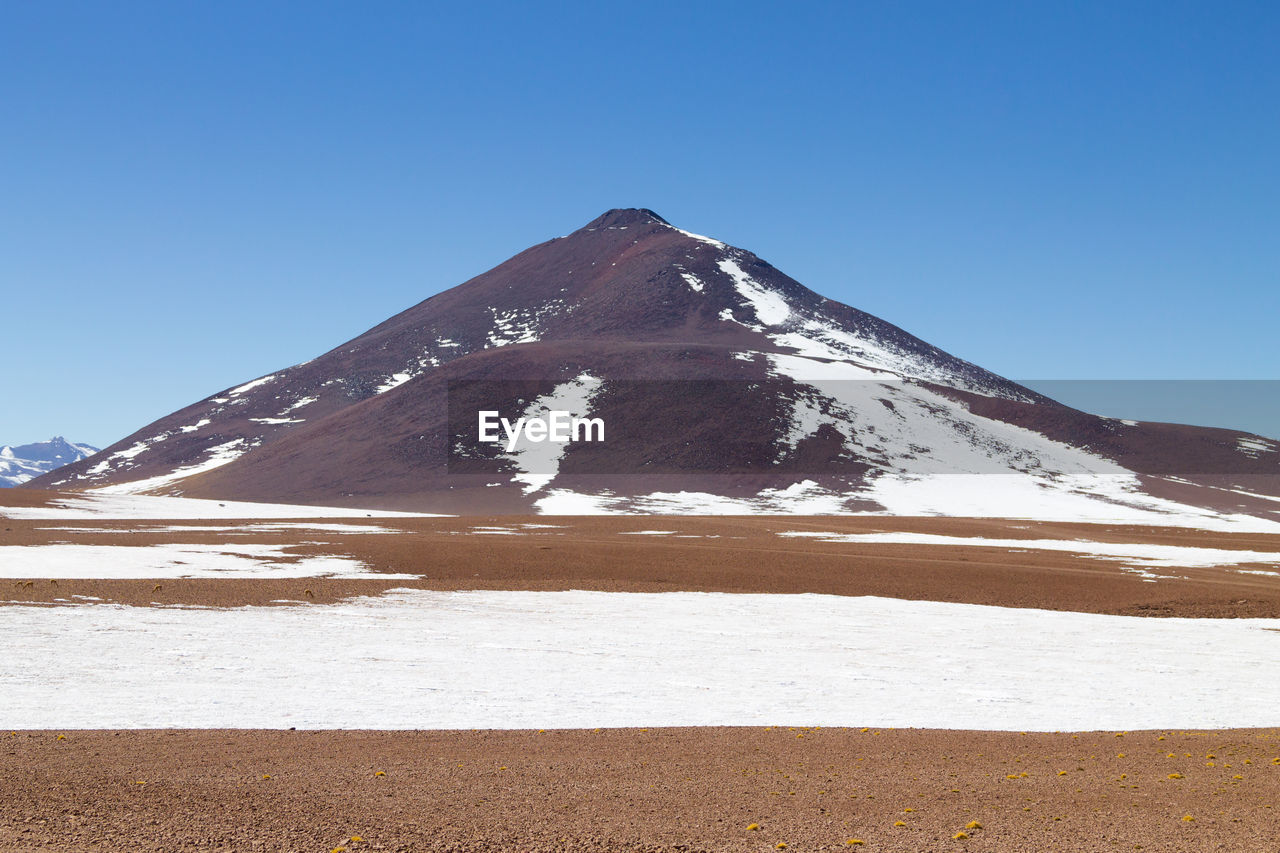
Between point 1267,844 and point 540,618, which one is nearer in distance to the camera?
point 1267,844

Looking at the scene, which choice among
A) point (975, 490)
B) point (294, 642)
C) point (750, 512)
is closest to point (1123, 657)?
point (294, 642)

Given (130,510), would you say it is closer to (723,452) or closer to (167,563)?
(167,563)

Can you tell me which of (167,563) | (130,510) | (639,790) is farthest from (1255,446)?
(639,790)

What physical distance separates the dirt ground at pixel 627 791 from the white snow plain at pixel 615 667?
66.5 inches

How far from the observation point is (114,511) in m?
66.9

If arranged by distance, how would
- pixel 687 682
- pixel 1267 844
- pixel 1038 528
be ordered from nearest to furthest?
pixel 1267 844, pixel 687 682, pixel 1038 528

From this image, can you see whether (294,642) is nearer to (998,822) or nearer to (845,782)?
(845,782)

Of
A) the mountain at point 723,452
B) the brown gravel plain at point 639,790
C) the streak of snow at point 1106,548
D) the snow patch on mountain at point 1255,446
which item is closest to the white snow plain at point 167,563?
the brown gravel plain at point 639,790

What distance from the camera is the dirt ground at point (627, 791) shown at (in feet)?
32.4

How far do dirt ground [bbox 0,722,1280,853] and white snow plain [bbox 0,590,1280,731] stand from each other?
1.69 metres

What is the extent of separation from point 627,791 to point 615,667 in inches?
376

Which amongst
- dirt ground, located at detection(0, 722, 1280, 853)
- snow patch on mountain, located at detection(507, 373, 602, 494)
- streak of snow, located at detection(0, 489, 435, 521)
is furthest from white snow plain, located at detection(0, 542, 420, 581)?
snow patch on mountain, located at detection(507, 373, 602, 494)

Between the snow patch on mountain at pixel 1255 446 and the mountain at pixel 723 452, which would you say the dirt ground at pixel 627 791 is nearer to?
the mountain at pixel 723 452

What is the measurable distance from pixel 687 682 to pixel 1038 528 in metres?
61.4
